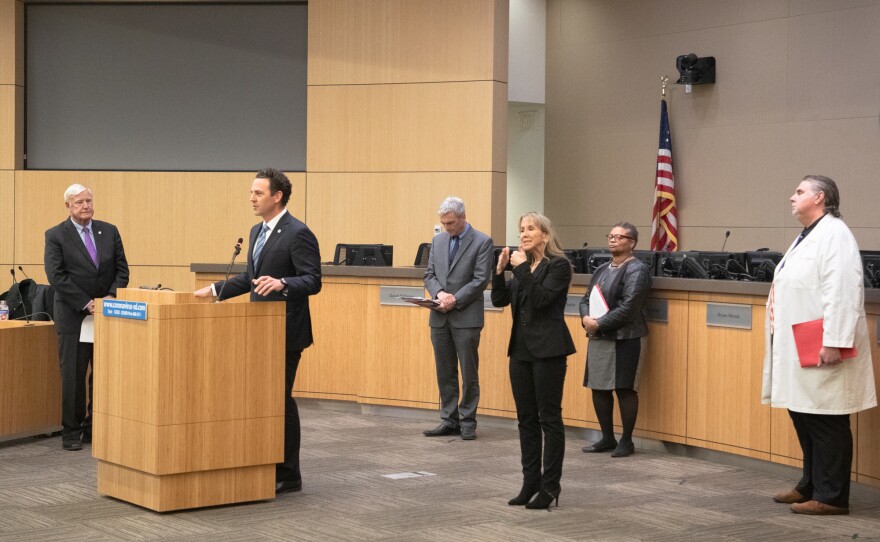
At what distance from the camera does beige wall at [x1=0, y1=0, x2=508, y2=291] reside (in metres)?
10.4

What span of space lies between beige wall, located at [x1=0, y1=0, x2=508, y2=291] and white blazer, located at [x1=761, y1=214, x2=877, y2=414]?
208 inches

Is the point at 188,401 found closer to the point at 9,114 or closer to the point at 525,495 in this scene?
the point at 525,495

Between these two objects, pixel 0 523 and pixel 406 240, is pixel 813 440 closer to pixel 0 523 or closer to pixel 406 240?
pixel 0 523

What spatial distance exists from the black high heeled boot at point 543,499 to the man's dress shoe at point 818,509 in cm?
110

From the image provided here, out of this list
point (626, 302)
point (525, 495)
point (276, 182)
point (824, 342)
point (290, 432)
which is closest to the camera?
point (824, 342)

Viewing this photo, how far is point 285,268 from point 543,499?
1.62 metres

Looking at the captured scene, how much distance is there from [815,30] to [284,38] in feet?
17.1

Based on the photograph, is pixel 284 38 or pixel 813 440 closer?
pixel 813 440

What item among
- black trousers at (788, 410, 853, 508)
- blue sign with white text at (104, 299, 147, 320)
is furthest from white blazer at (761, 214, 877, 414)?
blue sign with white text at (104, 299, 147, 320)

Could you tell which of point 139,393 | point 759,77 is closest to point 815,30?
point 759,77

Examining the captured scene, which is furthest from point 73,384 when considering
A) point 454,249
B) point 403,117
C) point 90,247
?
point 403,117

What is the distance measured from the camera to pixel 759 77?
37.6 ft

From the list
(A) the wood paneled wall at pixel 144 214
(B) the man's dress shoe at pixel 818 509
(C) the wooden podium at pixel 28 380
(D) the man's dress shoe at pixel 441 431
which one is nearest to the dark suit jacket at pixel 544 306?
(B) the man's dress shoe at pixel 818 509

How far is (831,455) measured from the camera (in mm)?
5152
